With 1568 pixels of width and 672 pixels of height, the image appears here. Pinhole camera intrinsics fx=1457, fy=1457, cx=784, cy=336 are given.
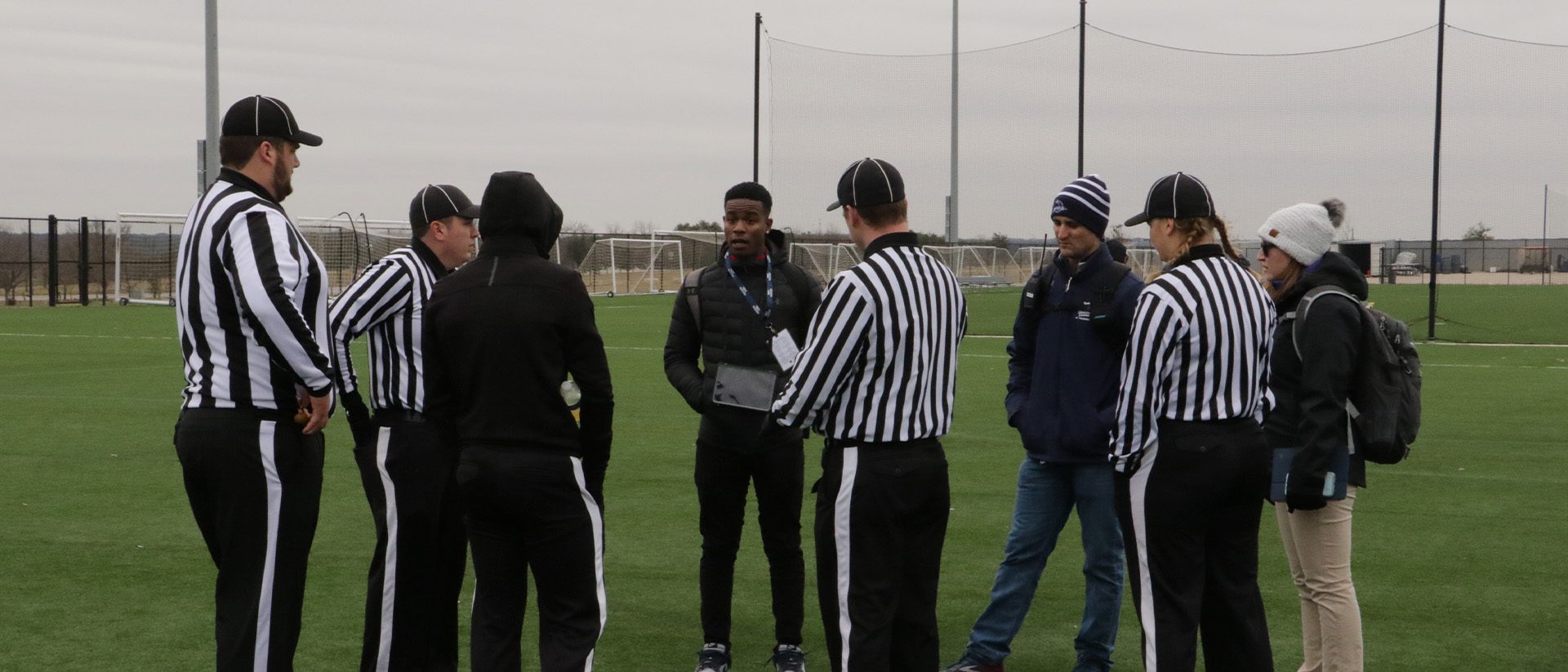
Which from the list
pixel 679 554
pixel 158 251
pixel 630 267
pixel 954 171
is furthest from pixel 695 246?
pixel 679 554

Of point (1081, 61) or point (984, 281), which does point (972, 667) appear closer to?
point (1081, 61)

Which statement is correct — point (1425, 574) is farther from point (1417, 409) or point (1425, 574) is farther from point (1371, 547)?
point (1417, 409)

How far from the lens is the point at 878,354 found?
4312mm

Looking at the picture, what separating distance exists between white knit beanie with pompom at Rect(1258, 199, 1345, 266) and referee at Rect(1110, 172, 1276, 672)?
39cm

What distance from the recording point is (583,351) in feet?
13.8

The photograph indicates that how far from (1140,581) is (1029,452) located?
1.14m

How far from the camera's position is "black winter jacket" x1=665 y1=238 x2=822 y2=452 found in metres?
5.50

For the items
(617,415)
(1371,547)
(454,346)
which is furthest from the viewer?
(617,415)

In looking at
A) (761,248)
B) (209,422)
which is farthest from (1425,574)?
(209,422)

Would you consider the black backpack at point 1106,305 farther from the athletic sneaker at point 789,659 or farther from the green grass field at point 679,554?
the athletic sneaker at point 789,659

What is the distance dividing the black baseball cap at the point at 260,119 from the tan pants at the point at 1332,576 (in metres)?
3.47

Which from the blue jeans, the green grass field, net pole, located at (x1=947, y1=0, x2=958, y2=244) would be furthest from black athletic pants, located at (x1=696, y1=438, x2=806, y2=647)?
net pole, located at (x1=947, y1=0, x2=958, y2=244)

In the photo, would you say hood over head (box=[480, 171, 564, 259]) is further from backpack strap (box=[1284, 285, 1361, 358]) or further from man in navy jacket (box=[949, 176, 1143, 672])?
backpack strap (box=[1284, 285, 1361, 358])

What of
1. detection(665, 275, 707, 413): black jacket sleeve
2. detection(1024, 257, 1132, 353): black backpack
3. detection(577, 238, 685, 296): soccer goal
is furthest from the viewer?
detection(577, 238, 685, 296): soccer goal
